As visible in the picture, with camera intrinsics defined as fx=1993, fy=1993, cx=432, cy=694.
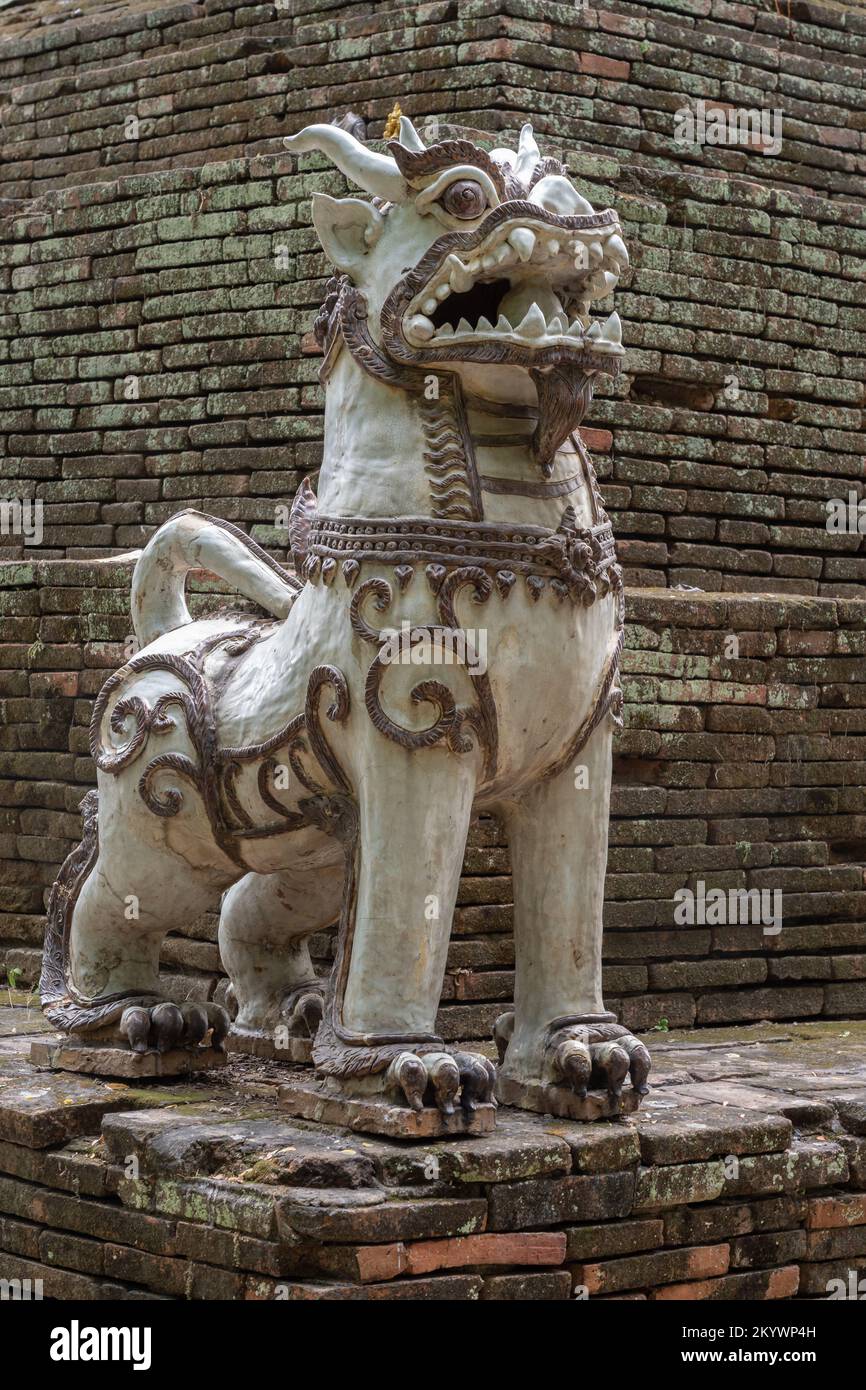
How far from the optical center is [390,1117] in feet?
14.4

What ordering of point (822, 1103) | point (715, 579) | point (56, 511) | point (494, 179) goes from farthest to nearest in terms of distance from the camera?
1. point (56, 511)
2. point (715, 579)
3. point (822, 1103)
4. point (494, 179)

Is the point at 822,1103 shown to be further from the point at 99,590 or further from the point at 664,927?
the point at 99,590

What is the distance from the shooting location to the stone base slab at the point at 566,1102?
4676 mm

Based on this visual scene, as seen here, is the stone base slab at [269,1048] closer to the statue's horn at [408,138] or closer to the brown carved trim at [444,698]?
the brown carved trim at [444,698]

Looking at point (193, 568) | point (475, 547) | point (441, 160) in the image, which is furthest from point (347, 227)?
point (193, 568)

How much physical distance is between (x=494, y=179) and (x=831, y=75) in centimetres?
423

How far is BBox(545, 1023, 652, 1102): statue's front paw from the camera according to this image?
15.3ft

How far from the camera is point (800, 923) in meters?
6.91

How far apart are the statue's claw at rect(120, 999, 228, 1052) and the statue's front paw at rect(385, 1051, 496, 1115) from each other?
0.95 metres

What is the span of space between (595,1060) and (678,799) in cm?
206

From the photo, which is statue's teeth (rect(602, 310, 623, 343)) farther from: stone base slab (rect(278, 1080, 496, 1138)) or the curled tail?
stone base slab (rect(278, 1080, 496, 1138))

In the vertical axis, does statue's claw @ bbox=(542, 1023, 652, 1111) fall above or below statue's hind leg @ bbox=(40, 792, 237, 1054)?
below

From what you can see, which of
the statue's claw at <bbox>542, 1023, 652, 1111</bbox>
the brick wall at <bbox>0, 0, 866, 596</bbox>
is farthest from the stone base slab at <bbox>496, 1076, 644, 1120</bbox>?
the brick wall at <bbox>0, 0, 866, 596</bbox>
